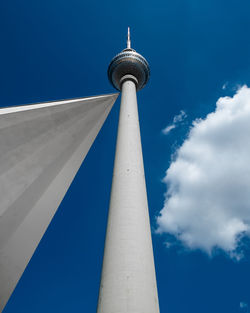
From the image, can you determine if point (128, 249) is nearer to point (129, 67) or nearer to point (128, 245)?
point (128, 245)

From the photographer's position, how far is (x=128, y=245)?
32.3 feet

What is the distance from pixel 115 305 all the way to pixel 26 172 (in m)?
13.7

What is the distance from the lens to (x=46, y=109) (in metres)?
19.2

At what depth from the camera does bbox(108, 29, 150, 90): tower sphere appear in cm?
3322

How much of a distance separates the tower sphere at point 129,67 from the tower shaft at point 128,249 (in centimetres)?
2108

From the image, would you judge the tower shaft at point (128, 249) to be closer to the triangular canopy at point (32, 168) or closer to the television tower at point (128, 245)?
the television tower at point (128, 245)

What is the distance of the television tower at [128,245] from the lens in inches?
325

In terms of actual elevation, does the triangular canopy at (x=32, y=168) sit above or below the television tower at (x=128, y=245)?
above

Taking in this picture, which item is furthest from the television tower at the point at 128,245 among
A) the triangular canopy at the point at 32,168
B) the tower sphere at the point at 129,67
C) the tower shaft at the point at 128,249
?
the tower sphere at the point at 129,67

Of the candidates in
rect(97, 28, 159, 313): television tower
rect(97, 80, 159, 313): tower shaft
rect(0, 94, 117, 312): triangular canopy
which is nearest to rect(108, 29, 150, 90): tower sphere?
rect(0, 94, 117, 312): triangular canopy

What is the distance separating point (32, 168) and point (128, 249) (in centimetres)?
1280

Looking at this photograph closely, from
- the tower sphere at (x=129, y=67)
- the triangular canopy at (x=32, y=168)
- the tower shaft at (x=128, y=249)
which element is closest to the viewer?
the tower shaft at (x=128, y=249)

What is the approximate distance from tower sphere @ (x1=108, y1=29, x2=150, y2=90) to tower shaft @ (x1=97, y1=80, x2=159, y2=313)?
69.2 feet

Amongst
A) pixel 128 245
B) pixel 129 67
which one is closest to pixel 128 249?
pixel 128 245
